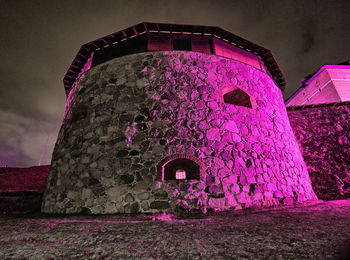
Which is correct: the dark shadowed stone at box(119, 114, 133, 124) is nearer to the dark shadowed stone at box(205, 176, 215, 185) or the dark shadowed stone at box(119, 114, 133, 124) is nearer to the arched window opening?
the dark shadowed stone at box(205, 176, 215, 185)

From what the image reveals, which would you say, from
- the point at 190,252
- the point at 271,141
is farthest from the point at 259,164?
the point at 190,252

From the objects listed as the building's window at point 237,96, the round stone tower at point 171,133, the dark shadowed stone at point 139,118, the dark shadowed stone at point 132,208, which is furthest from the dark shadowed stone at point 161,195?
the building's window at point 237,96

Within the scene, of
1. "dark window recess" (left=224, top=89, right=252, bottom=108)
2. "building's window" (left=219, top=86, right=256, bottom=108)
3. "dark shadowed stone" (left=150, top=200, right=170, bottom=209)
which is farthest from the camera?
"dark window recess" (left=224, top=89, right=252, bottom=108)

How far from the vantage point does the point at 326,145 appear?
798 centimetres

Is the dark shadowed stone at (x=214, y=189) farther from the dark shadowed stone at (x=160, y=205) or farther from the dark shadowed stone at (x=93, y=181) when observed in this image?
the dark shadowed stone at (x=93, y=181)

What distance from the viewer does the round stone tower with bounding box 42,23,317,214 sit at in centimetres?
458

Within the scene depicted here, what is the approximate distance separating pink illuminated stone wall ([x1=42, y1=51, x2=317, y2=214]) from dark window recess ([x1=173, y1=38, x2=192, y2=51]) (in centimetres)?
50

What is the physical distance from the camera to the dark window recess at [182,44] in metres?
6.64

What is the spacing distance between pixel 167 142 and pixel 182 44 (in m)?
4.15

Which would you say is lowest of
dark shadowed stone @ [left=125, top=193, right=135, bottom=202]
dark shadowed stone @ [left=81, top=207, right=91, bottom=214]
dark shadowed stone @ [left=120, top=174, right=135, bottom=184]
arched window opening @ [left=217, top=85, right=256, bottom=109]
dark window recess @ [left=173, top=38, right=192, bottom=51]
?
dark shadowed stone @ [left=81, top=207, right=91, bottom=214]

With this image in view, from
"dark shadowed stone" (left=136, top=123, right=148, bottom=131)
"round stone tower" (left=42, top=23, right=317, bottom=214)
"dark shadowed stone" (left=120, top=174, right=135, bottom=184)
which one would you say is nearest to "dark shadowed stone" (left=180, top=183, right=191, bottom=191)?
"round stone tower" (left=42, top=23, right=317, bottom=214)

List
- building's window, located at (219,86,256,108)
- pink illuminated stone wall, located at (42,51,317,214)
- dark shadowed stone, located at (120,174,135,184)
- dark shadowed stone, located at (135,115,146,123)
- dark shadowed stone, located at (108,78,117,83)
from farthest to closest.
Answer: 1. building's window, located at (219,86,256,108)
2. dark shadowed stone, located at (108,78,117,83)
3. dark shadowed stone, located at (135,115,146,123)
4. dark shadowed stone, located at (120,174,135,184)
5. pink illuminated stone wall, located at (42,51,317,214)

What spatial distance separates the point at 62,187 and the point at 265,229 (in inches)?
215

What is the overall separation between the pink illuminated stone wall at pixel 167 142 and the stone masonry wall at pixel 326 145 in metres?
1.48
